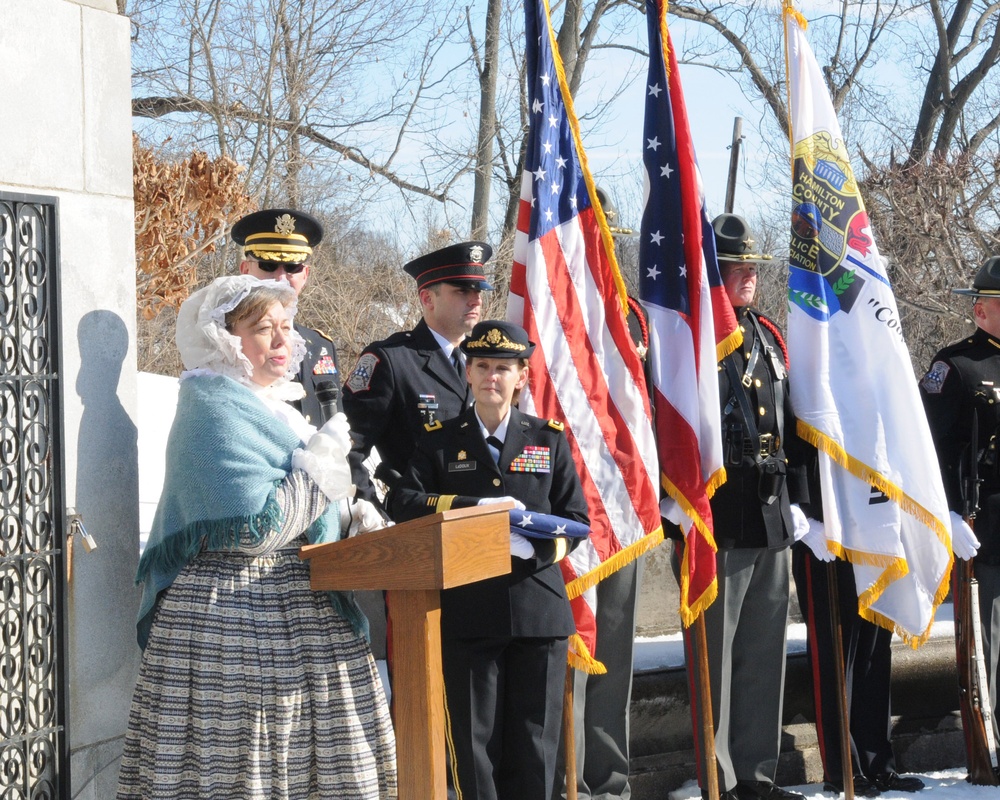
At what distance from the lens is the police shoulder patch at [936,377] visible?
5.38 m

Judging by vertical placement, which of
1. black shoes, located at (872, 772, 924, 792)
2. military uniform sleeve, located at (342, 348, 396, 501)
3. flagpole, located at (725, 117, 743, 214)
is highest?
flagpole, located at (725, 117, 743, 214)

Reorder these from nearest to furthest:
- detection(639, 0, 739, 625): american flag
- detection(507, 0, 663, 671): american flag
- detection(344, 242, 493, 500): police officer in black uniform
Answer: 1. detection(344, 242, 493, 500): police officer in black uniform
2. detection(507, 0, 663, 671): american flag
3. detection(639, 0, 739, 625): american flag

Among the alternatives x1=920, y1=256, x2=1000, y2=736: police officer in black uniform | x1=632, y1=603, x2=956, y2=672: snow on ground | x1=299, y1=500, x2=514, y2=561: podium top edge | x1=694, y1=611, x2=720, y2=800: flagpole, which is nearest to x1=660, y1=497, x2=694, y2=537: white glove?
x1=694, y1=611, x2=720, y2=800: flagpole

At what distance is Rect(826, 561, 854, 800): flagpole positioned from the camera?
15.9 ft

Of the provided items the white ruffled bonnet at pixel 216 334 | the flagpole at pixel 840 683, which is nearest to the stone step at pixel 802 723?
the flagpole at pixel 840 683

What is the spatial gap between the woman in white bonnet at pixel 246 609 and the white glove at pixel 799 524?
209 cm

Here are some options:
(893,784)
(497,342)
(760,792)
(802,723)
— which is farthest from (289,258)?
(893,784)

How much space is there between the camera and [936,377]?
17.7 feet

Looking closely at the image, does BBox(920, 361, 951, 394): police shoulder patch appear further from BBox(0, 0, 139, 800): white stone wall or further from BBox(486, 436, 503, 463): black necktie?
BBox(0, 0, 139, 800): white stone wall

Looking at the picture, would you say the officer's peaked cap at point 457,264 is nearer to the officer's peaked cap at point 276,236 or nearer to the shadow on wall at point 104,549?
the officer's peaked cap at point 276,236

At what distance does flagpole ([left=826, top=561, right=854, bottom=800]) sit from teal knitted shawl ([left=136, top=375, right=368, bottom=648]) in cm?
237

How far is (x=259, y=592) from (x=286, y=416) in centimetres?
48

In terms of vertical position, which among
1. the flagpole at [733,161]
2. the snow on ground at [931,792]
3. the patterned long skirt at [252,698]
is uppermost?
the flagpole at [733,161]

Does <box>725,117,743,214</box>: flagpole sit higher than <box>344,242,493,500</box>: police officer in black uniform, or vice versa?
<box>725,117,743,214</box>: flagpole
